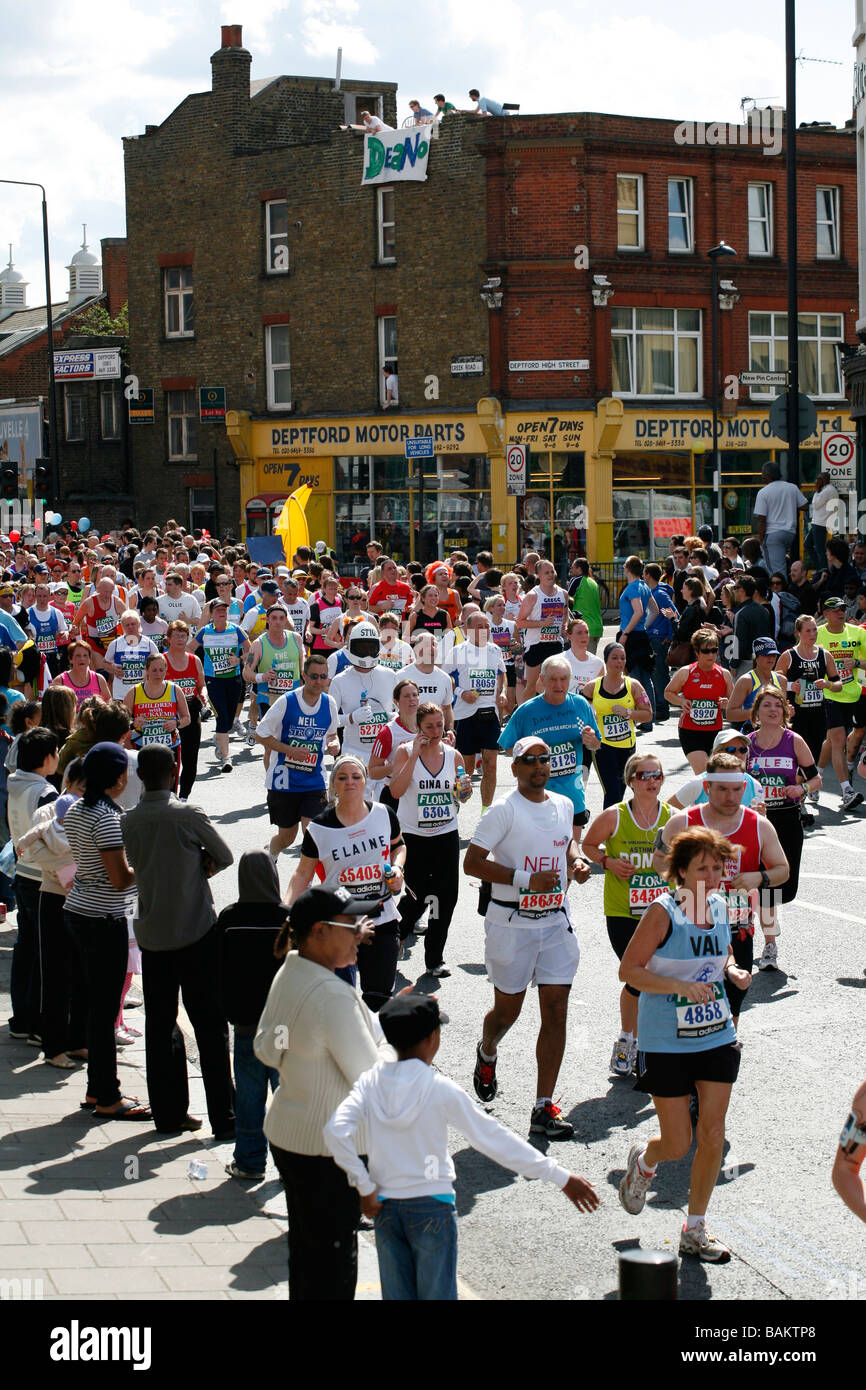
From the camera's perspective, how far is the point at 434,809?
33.5ft

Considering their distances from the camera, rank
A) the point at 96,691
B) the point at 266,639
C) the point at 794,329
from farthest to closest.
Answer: the point at 794,329 < the point at 266,639 < the point at 96,691

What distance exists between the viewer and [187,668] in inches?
594

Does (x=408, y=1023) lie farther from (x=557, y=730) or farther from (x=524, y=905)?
(x=557, y=730)

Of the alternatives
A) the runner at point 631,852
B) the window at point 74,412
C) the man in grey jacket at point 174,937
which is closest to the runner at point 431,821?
the runner at point 631,852

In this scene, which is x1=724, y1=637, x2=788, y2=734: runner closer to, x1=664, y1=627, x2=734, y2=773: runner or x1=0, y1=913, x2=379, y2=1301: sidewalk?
x1=664, y1=627, x2=734, y2=773: runner

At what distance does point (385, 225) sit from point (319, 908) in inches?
1476

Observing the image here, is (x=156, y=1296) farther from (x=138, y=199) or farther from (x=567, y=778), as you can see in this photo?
(x=138, y=199)

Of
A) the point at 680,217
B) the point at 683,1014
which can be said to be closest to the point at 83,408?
the point at 680,217

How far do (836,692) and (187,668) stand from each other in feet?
19.6

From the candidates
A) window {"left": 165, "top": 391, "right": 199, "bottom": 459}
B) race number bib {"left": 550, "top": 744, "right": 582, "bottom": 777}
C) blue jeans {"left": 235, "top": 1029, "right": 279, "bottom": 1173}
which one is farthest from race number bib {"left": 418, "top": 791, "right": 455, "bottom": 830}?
window {"left": 165, "top": 391, "right": 199, "bottom": 459}

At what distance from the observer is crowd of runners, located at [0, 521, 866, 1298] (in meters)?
5.18

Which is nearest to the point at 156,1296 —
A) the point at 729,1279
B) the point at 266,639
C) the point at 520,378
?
the point at 729,1279

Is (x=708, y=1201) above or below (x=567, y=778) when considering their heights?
below

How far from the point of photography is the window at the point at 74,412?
5319 centimetres
